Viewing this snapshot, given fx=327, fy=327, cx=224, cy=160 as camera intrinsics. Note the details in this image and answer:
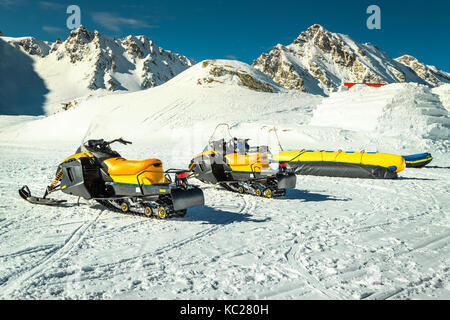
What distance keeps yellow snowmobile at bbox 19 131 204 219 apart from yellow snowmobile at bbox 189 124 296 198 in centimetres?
242

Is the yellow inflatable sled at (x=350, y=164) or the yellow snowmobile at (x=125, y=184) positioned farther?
the yellow inflatable sled at (x=350, y=164)

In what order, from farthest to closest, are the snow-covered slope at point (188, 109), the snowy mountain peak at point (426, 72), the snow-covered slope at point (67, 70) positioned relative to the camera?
the snowy mountain peak at point (426, 72)
the snow-covered slope at point (67, 70)
the snow-covered slope at point (188, 109)

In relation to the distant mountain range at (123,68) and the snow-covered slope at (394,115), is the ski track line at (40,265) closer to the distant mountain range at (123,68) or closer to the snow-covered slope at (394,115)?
the snow-covered slope at (394,115)

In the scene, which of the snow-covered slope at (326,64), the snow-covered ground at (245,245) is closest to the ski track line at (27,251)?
the snow-covered ground at (245,245)

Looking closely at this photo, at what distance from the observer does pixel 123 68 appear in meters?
176

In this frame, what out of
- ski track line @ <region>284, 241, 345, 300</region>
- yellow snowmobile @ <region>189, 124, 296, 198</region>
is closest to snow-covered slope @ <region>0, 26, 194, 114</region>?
yellow snowmobile @ <region>189, 124, 296, 198</region>

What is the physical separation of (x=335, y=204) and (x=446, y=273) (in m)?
3.50

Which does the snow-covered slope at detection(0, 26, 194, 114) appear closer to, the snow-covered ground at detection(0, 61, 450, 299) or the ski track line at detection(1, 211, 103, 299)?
the snow-covered ground at detection(0, 61, 450, 299)

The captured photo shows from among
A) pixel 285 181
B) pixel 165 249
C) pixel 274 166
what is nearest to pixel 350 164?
pixel 274 166

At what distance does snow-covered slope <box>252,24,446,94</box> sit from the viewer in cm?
14075

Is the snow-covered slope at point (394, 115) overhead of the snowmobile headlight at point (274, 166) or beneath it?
overhead

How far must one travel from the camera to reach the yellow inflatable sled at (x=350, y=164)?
402 inches

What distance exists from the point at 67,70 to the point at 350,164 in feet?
Result: 566

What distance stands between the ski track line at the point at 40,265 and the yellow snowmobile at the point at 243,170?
3878mm
